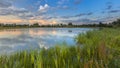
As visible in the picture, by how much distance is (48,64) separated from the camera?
25.2 ft

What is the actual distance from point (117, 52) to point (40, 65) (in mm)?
4770

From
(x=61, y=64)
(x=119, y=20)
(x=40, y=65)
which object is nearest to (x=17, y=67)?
(x=40, y=65)

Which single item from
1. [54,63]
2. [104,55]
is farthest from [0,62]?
[104,55]

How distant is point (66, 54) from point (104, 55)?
2364 mm

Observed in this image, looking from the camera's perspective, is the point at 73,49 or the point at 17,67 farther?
the point at 73,49

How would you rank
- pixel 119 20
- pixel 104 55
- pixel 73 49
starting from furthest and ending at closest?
1. pixel 119 20
2. pixel 73 49
3. pixel 104 55

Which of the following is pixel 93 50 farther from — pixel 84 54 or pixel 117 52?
pixel 117 52

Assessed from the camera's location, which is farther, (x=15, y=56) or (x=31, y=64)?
(x=15, y=56)

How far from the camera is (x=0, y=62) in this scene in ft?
23.2

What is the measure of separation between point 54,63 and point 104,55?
7.10 feet

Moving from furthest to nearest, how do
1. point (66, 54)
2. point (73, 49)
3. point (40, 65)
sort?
point (73, 49), point (66, 54), point (40, 65)

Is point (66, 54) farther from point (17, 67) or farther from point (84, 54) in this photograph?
point (17, 67)

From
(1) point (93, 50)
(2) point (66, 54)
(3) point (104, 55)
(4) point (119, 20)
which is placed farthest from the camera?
(4) point (119, 20)


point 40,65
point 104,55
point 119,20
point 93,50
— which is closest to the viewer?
point 40,65
